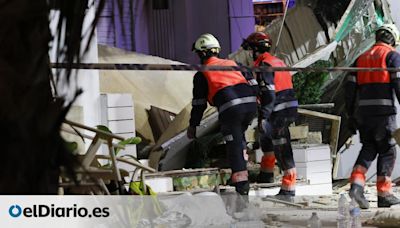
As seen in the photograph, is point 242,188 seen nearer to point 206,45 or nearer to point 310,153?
point 206,45

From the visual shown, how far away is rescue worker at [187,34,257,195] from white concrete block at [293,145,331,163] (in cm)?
109

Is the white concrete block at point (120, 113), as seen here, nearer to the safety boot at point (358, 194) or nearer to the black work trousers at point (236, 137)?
the black work trousers at point (236, 137)

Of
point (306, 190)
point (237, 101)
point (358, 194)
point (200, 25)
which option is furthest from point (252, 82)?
point (200, 25)

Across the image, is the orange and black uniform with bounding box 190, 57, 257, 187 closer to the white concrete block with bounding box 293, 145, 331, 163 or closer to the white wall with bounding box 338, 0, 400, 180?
the white concrete block with bounding box 293, 145, 331, 163

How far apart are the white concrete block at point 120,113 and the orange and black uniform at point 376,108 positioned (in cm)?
133

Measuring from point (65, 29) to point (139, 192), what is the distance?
5.63 ft

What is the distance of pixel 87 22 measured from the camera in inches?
32.7

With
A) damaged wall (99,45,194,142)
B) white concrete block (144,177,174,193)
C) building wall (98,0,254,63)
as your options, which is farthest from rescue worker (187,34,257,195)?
damaged wall (99,45,194,142)

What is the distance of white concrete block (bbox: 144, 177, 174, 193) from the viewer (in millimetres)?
4590

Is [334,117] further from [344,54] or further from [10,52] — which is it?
[10,52]

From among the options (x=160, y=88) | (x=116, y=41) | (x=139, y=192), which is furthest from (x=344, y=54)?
(x=116, y=41)

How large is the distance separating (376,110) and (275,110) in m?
0.57

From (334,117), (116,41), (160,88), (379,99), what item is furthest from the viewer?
(160,88)

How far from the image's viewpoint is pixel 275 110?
472cm
